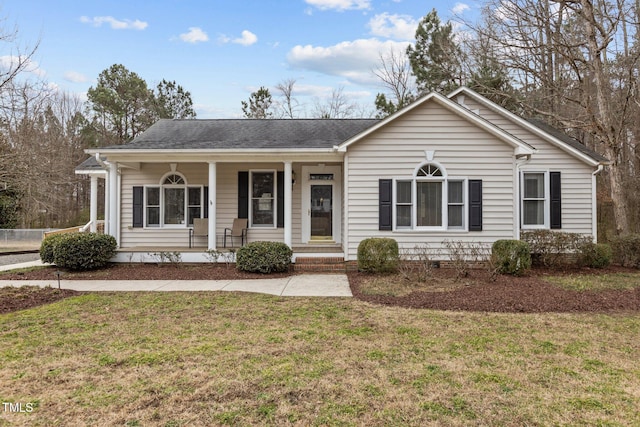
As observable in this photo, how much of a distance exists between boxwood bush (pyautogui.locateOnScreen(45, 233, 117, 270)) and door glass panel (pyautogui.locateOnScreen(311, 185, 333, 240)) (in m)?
5.58

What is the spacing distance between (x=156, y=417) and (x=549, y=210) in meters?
11.1

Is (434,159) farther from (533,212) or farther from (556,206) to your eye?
(556,206)

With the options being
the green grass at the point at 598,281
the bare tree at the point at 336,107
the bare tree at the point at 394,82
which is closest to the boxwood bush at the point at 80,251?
the green grass at the point at 598,281

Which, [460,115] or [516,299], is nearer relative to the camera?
[516,299]

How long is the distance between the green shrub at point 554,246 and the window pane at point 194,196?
9.30 meters

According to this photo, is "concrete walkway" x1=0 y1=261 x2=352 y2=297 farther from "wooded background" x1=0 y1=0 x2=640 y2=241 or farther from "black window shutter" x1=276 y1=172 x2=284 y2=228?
"wooded background" x1=0 y1=0 x2=640 y2=241

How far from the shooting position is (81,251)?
9219mm

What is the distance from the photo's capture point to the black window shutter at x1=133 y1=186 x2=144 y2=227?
449 inches

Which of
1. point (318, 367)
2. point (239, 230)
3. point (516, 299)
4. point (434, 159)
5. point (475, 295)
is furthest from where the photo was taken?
point (239, 230)

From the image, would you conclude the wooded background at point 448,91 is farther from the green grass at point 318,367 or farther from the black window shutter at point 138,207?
the green grass at point 318,367

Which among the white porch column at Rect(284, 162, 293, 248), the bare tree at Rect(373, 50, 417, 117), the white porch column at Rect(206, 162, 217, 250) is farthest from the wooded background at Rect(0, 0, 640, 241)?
the white porch column at Rect(284, 162, 293, 248)

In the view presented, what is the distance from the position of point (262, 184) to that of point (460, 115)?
5888 millimetres

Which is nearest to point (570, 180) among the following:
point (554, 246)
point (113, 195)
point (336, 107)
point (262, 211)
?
point (554, 246)

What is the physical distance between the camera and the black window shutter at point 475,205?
369 inches
